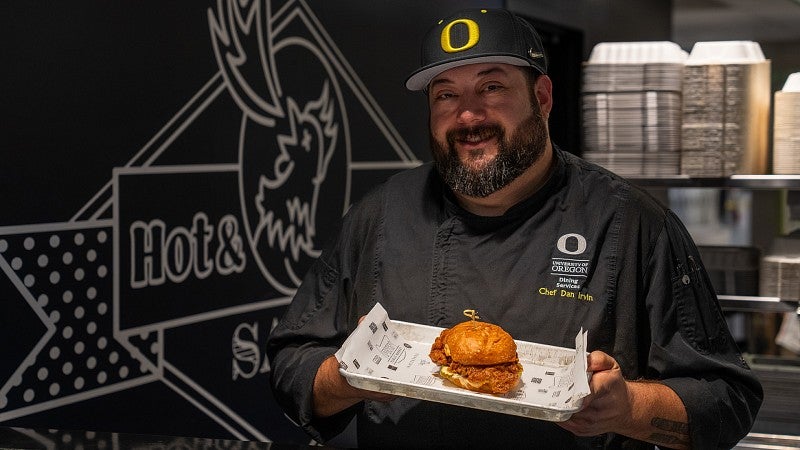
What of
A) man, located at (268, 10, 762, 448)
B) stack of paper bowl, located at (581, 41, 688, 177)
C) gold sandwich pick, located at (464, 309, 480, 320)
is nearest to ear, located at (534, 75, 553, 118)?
man, located at (268, 10, 762, 448)

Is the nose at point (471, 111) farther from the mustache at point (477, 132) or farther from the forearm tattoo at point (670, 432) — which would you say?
the forearm tattoo at point (670, 432)

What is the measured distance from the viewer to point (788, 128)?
374 cm

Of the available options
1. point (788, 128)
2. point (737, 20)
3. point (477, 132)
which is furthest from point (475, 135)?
point (737, 20)

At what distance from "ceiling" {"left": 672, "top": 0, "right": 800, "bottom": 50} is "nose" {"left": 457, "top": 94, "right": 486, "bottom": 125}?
5414 mm

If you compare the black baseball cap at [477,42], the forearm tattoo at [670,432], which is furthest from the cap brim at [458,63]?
the forearm tattoo at [670,432]

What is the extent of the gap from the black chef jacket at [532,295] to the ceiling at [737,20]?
5384 mm

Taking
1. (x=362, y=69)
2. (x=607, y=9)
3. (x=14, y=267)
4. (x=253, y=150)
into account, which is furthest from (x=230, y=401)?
(x=607, y=9)

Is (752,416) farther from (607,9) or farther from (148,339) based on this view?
(607,9)

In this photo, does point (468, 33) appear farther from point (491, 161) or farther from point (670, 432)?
point (670, 432)

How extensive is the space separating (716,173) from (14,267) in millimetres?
2379

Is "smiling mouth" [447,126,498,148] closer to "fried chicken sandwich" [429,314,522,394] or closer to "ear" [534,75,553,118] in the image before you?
"ear" [534,75,553,118]

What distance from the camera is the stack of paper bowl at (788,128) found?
372cm

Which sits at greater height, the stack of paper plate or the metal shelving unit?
the metal shelving unit

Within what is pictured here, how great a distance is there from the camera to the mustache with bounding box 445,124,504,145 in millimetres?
2129
